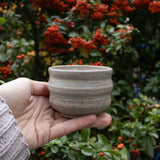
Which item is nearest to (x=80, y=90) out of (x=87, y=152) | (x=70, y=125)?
(x=70, y=125)

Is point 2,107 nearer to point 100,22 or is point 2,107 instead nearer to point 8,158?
point 8,158

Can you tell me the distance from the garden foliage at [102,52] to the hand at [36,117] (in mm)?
109

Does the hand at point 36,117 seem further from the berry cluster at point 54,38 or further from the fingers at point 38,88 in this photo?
the berry cluster at point 54,38

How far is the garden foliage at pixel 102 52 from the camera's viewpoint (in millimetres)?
1361

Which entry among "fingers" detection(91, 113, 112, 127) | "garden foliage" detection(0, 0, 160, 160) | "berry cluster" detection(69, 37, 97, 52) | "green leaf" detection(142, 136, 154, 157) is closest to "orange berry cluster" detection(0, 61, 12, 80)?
"garden foliage" detection(0, 0, 160, 160)

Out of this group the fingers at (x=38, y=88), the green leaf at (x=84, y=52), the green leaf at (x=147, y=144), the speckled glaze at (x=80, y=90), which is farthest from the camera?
the green leaf at (x=84, y=52)

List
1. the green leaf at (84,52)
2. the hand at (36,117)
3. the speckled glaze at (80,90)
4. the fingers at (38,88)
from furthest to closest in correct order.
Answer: the green leaf at (84,52) < the fingers at (38,88) < the hand at (36,117) < the speckled glaze at (80,90)

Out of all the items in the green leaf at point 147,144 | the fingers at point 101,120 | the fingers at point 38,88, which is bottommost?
the green leaf at point 147,144

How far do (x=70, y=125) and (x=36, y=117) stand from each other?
23cm

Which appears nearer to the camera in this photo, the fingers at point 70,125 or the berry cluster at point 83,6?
the fingers at point 70,125

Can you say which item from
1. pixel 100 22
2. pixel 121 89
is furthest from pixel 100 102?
pixel 100 22

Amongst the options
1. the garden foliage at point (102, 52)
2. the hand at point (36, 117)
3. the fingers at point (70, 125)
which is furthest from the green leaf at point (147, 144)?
the fingers at point (70, 125)

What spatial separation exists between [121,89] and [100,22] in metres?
0.56

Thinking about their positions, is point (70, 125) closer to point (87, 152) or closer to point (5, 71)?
point (87, 152)
